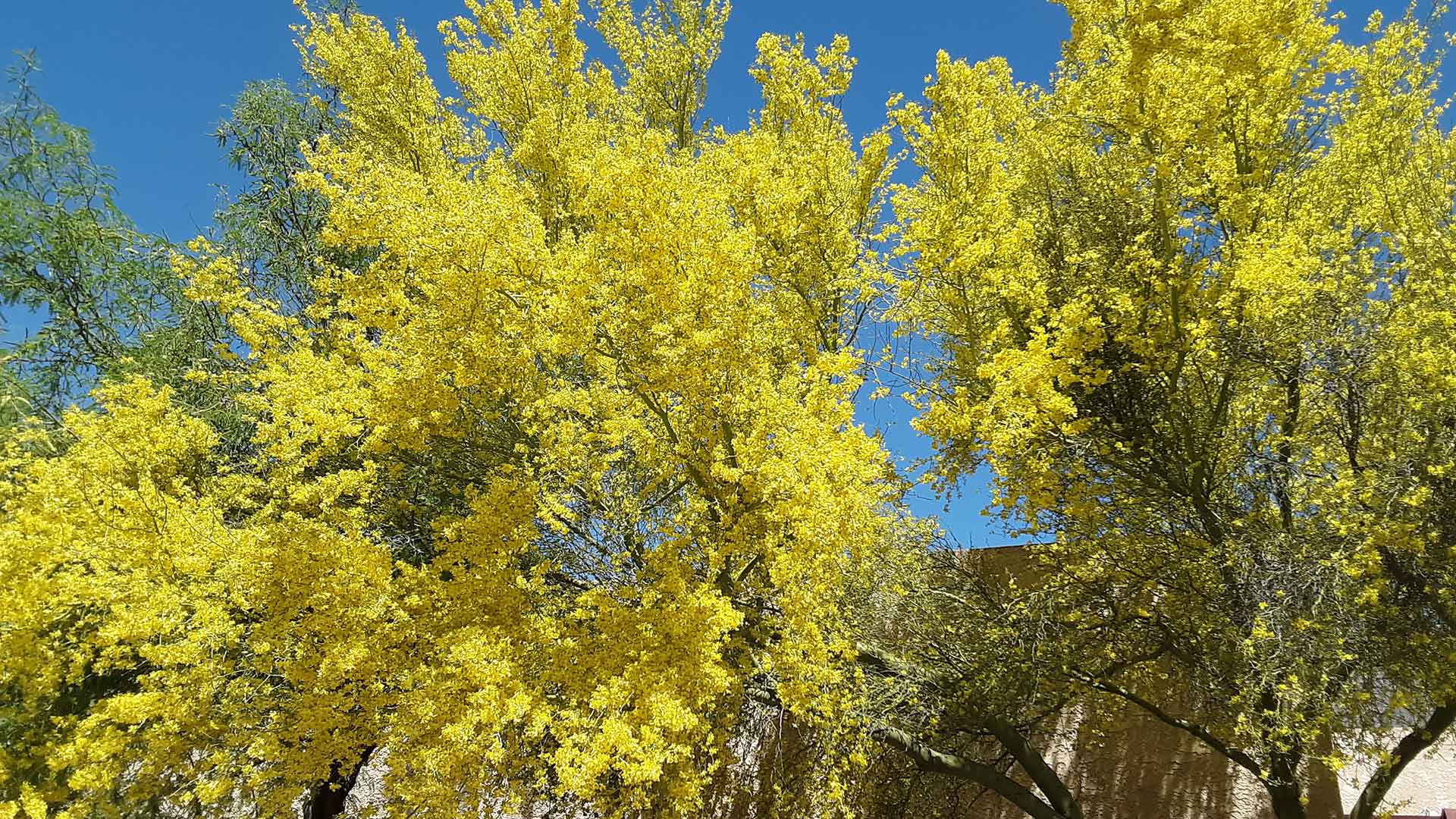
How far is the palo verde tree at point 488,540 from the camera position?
562 cm

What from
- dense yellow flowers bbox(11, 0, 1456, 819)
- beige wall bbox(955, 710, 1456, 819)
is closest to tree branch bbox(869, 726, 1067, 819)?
dense yellow flowers bbox(11, 0, 1456, 819)

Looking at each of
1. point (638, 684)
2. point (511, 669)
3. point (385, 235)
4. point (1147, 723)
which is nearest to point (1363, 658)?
point (1147, 723)

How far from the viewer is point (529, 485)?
604 centimetres

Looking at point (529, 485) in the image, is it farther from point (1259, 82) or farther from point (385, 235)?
point (1259, 82)

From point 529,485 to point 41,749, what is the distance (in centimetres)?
524

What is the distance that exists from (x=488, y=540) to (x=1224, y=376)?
687cm

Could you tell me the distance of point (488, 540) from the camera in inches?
237

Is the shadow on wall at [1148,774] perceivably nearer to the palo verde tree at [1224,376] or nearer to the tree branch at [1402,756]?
the palo verde tree at [1224,376]

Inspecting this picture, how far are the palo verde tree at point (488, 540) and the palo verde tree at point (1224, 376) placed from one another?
4.85 feet

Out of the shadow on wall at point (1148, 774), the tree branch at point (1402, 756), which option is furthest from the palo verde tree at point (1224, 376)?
the shadow on wall at point (1148, 774)

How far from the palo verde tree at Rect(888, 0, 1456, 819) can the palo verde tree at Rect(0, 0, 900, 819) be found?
4.85 feet

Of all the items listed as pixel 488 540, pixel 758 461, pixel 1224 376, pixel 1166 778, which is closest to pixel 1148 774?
pixel 1166 778

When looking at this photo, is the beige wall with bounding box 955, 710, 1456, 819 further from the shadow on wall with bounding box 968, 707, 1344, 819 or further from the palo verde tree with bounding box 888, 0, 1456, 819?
the palo verde tree with bounding box 888, 0, 1456, 819

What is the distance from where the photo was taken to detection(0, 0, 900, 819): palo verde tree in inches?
221
